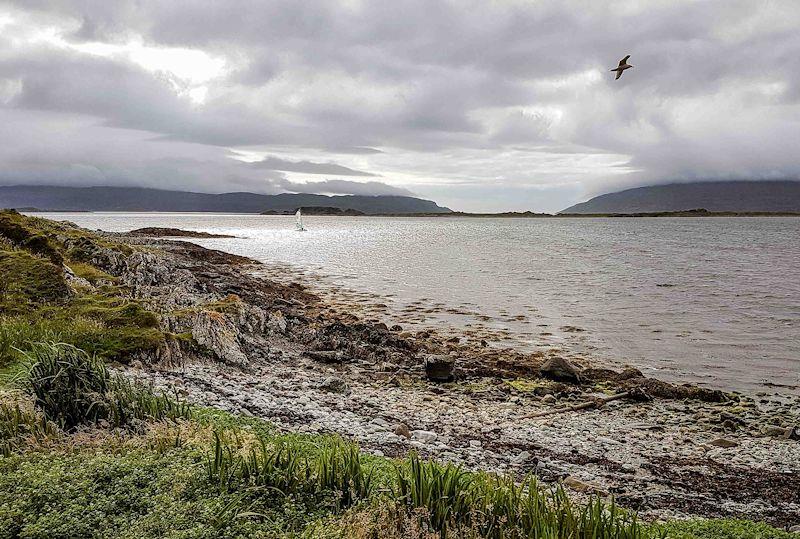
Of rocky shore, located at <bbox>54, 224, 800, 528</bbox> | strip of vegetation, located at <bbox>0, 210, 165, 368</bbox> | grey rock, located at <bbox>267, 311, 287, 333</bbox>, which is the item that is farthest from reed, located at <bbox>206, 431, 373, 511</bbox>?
grey rock, located at <bbox>267, 311, 287, 333</bbox>

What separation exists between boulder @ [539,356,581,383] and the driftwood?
1573mm

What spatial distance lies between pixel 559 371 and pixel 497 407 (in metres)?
3.53

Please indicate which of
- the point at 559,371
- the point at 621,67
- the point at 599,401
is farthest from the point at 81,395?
the point at 621,67

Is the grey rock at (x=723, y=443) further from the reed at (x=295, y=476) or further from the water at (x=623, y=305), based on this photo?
the reed at (x=295, y=476)

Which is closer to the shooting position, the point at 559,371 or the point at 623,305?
the point at 559,371

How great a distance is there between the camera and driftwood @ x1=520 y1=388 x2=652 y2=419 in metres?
13.4

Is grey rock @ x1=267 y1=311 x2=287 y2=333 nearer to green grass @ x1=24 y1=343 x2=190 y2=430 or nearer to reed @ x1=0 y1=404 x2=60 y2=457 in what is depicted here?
green grass @ x1=24 y1=343 x2=190 y2=430

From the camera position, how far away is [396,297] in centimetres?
3241

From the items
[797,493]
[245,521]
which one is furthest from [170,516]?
[797,493]

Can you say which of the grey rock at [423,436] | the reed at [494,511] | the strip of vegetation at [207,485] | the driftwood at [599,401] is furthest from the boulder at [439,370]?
the reed at [494,511]

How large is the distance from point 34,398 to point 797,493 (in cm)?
1238

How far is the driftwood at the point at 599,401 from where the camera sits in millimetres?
13438

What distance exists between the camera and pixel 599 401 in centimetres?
1441

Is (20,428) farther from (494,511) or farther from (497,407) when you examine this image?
(497,407)
